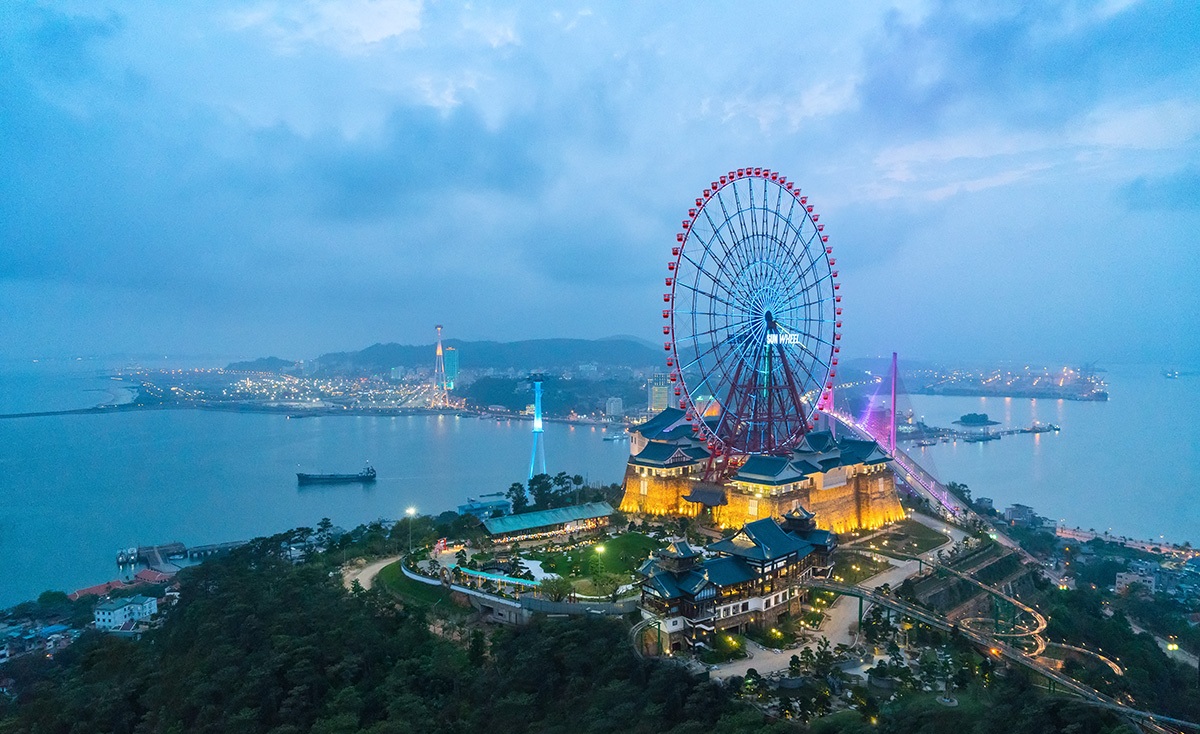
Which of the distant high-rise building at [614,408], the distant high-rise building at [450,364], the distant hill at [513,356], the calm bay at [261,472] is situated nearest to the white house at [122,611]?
the calm bay at [261,472]

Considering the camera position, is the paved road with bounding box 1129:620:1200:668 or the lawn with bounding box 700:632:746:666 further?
the paved road with bounding box 1129:620:1200:668

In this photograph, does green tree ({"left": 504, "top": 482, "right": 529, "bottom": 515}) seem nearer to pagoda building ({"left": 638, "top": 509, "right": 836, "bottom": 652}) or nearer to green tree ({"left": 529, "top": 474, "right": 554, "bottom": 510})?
green tree ({"left": 529, "top": 474, "right": 554, "bottom": 510})

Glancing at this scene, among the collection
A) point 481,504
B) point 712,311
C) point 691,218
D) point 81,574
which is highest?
point 691,218

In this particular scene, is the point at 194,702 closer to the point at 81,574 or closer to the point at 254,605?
the point at 254,605

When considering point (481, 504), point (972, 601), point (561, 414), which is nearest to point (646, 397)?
point (561, 414)

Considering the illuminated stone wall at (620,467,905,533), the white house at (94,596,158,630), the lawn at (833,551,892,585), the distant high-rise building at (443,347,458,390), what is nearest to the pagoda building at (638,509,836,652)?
the lawn at (833,551,892,585)

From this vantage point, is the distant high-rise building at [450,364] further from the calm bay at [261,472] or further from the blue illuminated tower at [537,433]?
the blue illuminated tower at [537,433]

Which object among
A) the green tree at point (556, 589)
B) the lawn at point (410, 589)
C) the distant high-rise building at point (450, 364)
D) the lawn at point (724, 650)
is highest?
the distant high-rise building at point (450, 364)
